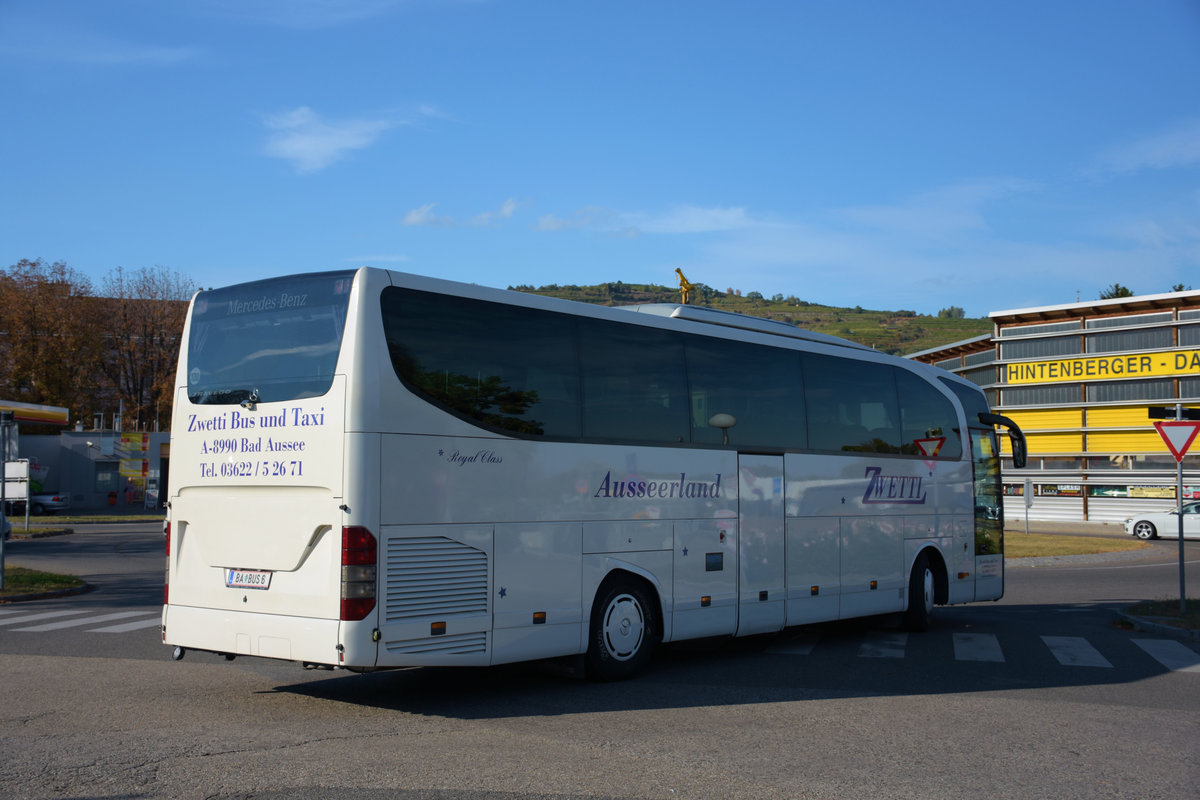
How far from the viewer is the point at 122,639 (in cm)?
1254

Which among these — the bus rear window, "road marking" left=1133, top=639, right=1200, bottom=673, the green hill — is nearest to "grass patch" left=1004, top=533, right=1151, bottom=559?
"road marking" left=1133, top=639, right=1200, bottom=673

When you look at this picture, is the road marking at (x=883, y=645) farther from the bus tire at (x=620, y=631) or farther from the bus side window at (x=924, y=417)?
the bus tire at (x=620, y=631)

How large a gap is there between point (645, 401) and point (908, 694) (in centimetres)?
367

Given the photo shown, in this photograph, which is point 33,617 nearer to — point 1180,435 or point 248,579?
point 248,579

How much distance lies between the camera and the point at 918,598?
14.5 meters

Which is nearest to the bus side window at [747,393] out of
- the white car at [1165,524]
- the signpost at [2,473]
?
the signpost at [2,473]

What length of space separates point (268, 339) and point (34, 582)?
44.1 ft

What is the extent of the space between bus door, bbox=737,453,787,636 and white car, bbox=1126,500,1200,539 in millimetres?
35064

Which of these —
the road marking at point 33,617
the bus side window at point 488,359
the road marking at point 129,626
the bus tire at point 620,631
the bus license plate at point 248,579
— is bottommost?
the road marking at point 33,617

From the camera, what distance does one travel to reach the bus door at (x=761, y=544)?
11.6m

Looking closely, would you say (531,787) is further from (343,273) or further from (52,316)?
(52,316)

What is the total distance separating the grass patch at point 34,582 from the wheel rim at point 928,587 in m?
14.7

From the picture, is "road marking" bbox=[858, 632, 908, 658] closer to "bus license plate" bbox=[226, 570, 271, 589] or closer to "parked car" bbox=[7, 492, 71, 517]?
"bus license plate" bbox=[226, 570, 271, 589]

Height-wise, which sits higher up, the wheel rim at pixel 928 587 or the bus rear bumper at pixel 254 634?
the bus rear bumper at pixel 254 634
